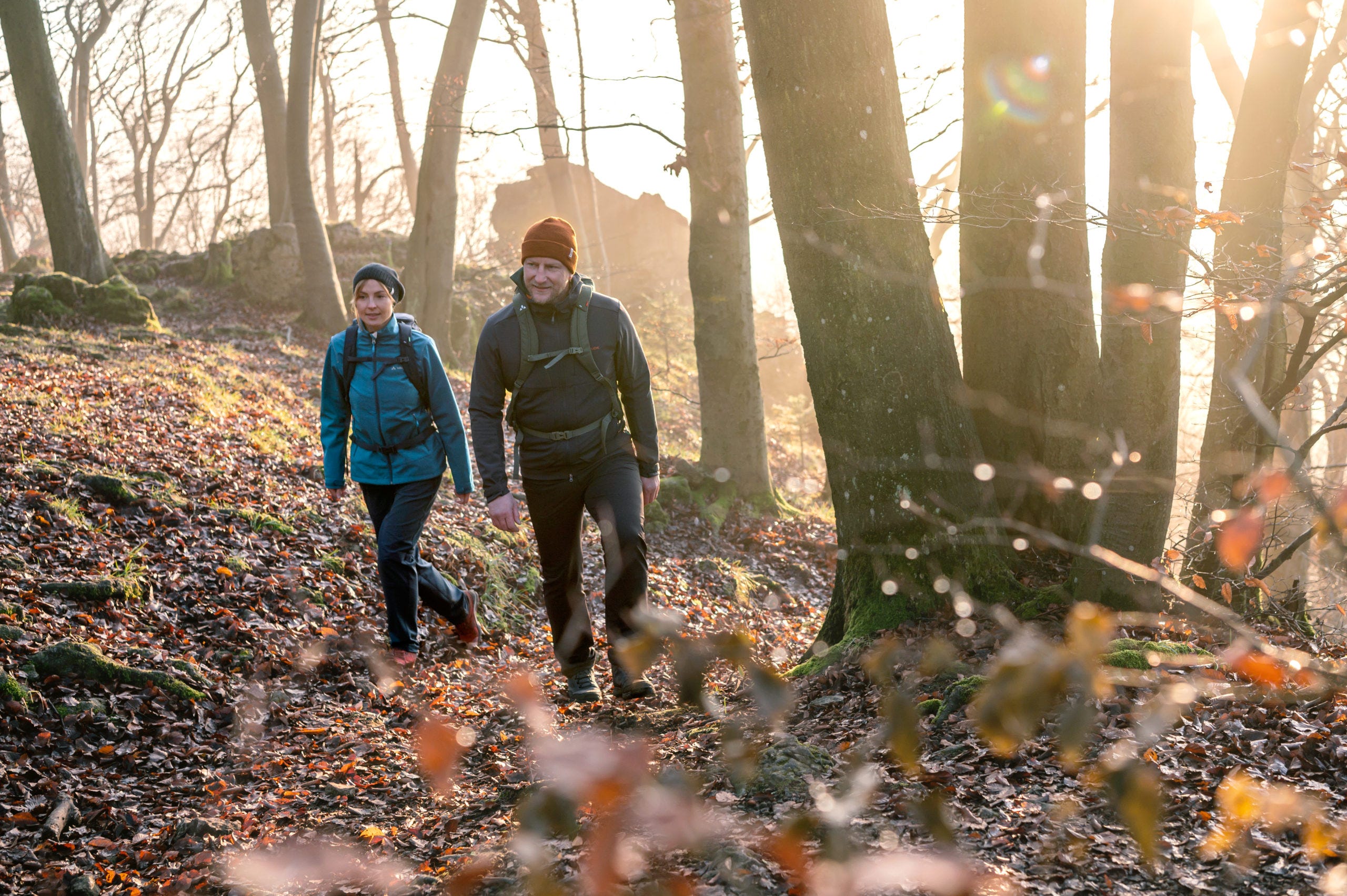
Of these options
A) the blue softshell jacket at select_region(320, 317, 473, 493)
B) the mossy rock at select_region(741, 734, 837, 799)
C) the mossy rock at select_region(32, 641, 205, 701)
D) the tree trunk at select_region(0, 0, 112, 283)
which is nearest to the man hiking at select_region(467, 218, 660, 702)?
the blue softshell jacket at select_region(320, 317, 473, 493)

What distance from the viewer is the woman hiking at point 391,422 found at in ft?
17.3

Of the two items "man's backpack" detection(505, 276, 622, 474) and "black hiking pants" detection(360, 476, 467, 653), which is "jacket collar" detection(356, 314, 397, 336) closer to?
"black hiking pants" detection(360, 476, 467, 653)

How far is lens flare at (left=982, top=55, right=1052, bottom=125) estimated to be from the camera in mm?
5176

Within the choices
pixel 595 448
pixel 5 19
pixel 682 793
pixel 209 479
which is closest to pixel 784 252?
pixel 595 448

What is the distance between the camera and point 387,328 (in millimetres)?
5348

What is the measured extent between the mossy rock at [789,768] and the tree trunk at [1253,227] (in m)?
3.12

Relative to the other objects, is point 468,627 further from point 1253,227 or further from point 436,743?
point 1253,227

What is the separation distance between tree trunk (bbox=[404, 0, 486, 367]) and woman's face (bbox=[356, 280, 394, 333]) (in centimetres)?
1113

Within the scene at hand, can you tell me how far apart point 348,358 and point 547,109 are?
15378mm

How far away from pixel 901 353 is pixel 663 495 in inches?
224

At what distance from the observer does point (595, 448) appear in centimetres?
464

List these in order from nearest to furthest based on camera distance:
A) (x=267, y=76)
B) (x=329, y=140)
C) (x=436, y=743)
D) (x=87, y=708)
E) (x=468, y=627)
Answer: (x=436, y=743), (x=87, y=708), (x=468, y=627), (x=267, y=76), (x=329, y=140)

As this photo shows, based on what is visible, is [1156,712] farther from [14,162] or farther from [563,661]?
[14,162]

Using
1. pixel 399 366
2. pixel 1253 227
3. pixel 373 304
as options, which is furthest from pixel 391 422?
pixel 1253 227
